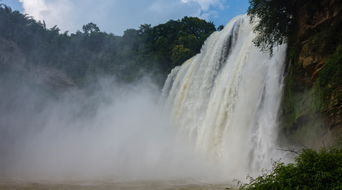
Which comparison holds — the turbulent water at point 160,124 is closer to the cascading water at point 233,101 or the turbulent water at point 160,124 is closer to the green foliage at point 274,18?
the cascading water at point 233,101

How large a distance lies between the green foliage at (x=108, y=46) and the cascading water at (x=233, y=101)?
39.3 ft

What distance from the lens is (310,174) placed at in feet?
17.0

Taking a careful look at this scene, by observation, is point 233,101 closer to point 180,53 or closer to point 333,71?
point 333,71

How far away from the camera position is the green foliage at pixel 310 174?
5.04 meters

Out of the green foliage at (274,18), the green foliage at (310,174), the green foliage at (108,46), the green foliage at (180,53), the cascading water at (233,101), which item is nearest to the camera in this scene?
the green foliage at (310,174)

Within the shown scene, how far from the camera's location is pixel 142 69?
120ft

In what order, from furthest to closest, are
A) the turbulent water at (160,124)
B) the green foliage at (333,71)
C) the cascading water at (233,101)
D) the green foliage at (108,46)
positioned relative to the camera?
the green foliage at (108,46)
the turbulent water at (160,124)
the cascading water at (233,101)
the green foliage at (333,71)

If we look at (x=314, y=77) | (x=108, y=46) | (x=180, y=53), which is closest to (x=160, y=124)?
(x=180, y=53)

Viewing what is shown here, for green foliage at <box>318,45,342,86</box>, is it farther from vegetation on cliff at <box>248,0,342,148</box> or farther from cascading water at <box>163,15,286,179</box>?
cascading water at <box>163,15,286,179</box>

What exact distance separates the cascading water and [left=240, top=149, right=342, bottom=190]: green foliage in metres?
5.89

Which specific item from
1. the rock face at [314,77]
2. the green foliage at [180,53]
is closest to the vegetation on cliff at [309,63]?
the rock face at [314,77]

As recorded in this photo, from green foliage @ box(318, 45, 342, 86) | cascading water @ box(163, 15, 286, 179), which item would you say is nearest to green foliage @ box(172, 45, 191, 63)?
cascading water @ box(163, 15, 286, 179)

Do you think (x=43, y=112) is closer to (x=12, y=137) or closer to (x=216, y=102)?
(x=12, y=137)

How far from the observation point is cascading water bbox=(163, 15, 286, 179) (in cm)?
1239
